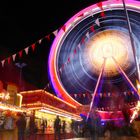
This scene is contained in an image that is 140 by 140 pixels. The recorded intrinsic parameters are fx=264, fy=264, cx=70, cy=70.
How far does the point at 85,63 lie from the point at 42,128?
32.0 feet

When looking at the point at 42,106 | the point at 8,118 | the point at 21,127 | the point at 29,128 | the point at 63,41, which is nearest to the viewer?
the point at 8,118

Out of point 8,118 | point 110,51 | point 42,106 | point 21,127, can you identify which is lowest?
point 21,127

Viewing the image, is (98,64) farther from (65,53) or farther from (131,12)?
(131,12)

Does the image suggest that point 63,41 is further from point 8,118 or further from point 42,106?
point 8,118

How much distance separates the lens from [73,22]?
25391 mm

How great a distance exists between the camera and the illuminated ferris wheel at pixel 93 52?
24.8 metres

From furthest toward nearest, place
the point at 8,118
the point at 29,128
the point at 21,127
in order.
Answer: the point at 29,128
the point at 21,127
the point at 8,118

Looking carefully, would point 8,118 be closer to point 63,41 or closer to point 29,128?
point 29,128

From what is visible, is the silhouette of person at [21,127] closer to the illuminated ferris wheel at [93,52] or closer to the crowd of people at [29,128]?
the crowd of people at [29,128]

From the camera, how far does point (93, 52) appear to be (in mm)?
26047

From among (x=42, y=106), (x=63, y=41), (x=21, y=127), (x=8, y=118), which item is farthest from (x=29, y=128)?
(x=63, y=41)

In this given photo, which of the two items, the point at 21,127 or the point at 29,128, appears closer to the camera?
the point at 21,127

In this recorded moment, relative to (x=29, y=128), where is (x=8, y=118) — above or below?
above

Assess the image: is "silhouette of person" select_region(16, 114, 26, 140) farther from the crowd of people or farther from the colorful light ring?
the colorful light ring
